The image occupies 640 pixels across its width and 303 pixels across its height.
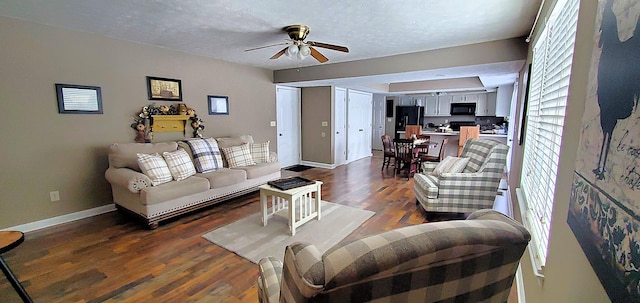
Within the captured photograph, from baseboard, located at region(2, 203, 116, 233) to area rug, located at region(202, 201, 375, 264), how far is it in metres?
1.79

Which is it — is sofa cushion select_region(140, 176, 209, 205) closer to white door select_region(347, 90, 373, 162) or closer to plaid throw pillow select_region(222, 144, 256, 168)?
plaid throw pillow select_region(222, 144, 256, 168)

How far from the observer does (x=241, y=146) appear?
459 cm

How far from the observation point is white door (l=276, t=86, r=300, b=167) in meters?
6.34

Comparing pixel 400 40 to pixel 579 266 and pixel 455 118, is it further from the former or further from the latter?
pixel 455 118

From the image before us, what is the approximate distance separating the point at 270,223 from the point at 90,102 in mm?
2769

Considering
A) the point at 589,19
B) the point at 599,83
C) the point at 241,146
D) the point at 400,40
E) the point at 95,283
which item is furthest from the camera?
the point at 241,146

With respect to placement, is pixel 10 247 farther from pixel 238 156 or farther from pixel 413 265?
pixel 238 156

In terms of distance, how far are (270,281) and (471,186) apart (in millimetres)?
2825

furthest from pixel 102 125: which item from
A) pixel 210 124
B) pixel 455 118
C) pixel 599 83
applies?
pixel 455 118

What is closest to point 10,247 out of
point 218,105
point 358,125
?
point 218,105

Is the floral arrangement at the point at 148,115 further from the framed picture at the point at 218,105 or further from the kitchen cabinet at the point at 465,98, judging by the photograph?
the kitchen cabinet at the point at 465,98

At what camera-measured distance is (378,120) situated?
31.8ft

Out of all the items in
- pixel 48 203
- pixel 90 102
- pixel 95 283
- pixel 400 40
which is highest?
pixel 400 40

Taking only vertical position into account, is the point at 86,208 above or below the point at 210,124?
below
